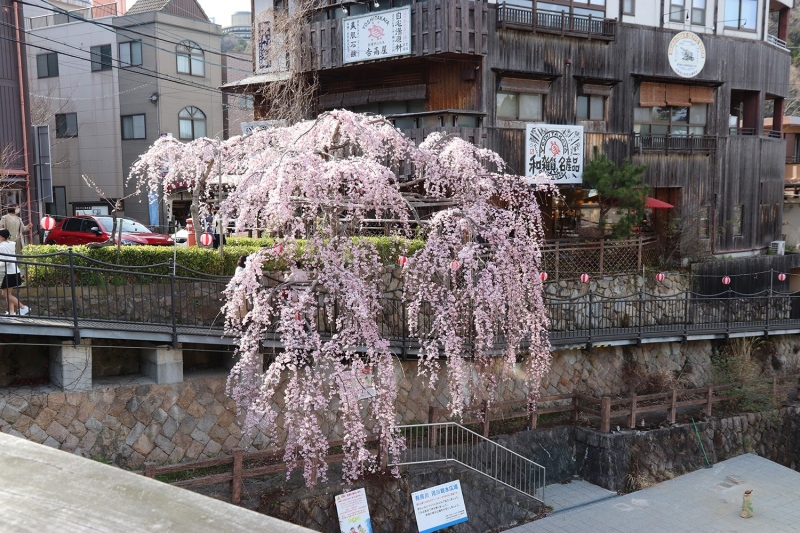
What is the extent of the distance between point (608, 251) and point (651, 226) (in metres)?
4.36

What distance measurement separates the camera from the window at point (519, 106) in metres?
21.0

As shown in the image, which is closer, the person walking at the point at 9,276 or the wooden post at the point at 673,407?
the person walking at the point at 9,276

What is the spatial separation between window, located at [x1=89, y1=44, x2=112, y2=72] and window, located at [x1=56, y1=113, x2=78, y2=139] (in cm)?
255

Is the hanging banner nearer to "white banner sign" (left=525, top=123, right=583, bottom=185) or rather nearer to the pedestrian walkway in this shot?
the pedestrian walkway

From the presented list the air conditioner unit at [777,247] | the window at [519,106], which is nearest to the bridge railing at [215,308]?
the air conditioner unit at [777,247]

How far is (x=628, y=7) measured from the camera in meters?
22.8

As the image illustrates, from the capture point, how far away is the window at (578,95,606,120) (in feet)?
74.2

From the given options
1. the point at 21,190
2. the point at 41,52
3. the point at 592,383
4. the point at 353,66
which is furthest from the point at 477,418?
the point at 41,52

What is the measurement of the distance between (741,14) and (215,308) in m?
22.3

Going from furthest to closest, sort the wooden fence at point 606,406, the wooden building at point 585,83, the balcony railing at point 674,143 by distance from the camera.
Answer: the balcony railing at point 674,143 < the wooden building at point 585,83 < the wooden fence at point 606,406

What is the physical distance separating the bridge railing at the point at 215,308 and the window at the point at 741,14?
9.95 m

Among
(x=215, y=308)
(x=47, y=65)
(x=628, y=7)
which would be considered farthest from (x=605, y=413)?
(x=47, y=65)

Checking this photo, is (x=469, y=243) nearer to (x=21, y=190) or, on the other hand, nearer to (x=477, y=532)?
(x=477, y=532)

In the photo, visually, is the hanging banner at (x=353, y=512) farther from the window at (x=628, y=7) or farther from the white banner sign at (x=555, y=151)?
the window at (x=628, y=7)
